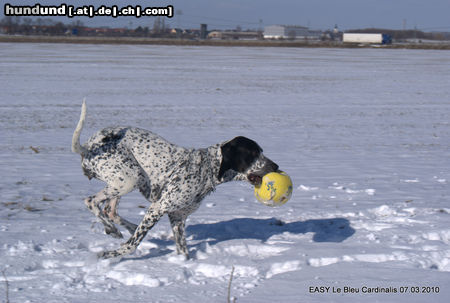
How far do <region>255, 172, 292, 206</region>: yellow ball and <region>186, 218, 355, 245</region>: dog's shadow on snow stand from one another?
2.76ft

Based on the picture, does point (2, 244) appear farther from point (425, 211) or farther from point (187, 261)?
point (425, 211)

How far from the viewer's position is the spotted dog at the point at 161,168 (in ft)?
16.3

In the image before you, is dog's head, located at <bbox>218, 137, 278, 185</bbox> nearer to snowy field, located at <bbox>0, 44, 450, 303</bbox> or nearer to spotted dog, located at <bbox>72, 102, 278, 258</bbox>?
spotted dog, located at <bbox>72, 102, 278, 258</bbox>

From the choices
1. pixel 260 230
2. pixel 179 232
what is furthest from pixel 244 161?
pixel 260 230

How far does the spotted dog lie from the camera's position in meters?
4.95

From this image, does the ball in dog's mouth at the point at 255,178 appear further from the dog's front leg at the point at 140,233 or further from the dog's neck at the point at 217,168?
the dog's front leg at the point at 140,233

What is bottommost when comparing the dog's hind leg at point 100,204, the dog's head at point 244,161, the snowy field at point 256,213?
the snowy field at point 256,213

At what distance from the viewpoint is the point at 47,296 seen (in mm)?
4133

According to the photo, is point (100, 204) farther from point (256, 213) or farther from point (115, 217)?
point (256, 213)

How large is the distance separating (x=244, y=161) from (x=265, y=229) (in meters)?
1.24

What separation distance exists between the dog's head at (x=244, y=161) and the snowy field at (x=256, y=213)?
76 cm

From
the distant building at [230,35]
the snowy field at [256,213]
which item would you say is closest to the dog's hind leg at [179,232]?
the snowy field at [256,213]

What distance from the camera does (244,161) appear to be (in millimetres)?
5004

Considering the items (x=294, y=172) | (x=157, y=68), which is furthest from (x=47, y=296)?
(x=157, y=68)
